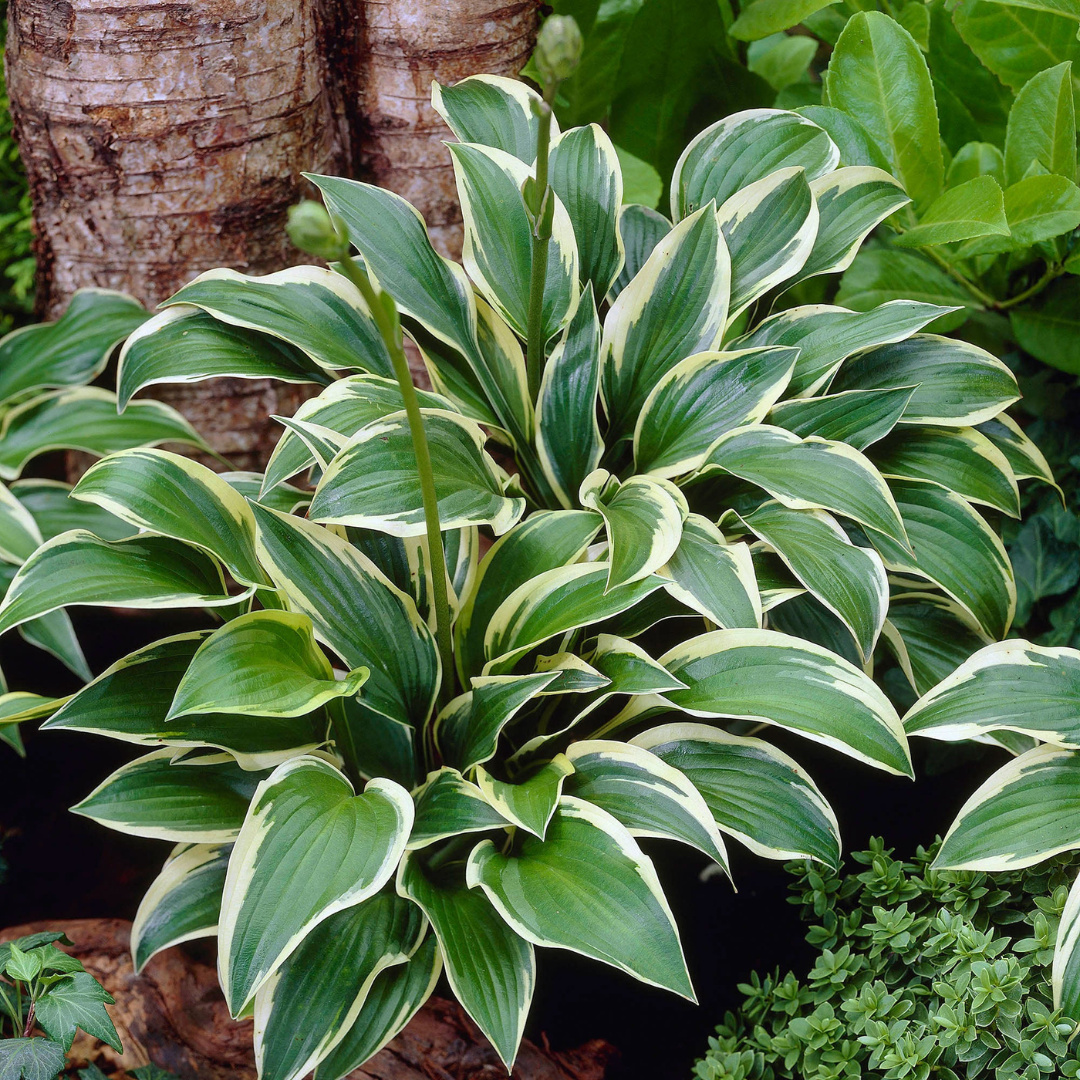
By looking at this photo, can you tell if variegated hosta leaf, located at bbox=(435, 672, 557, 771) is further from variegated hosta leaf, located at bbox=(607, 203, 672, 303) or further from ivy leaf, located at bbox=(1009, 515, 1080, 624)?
ivy leaf, located at bbox=(1009, 515, 1080, 624)

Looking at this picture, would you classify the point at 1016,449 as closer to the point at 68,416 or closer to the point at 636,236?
the point at 636,236

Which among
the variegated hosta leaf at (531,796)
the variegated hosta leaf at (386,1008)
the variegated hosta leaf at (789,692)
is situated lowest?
the variegated hosta leaf at (386,1008)

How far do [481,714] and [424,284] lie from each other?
563mm

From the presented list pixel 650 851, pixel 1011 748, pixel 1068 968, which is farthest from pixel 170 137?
pixel 1068 968

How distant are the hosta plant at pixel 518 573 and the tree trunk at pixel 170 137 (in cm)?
29

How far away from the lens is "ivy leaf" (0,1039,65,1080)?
2.89 feet

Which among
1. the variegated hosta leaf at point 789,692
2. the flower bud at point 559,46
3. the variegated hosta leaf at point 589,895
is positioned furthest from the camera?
the variegated hosta leaf at point 789,692

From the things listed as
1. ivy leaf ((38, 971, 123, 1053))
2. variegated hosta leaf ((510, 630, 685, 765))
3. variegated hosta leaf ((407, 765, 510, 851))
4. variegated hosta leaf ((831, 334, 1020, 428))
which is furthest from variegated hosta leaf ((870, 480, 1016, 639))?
ivy leaf ((38, 971, 123, 1053))

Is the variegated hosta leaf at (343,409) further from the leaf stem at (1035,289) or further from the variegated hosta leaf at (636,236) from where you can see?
the leaf stem at (1035,289)

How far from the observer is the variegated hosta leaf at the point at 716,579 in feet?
3.26

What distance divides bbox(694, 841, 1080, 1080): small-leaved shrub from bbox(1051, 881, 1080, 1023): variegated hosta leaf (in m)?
0.01

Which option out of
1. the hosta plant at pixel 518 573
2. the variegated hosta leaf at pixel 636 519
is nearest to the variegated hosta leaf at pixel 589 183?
the hosta plant at pixel 518 573

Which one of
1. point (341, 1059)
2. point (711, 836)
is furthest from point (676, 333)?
point (341, 1059)

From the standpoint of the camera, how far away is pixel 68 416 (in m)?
1.51
